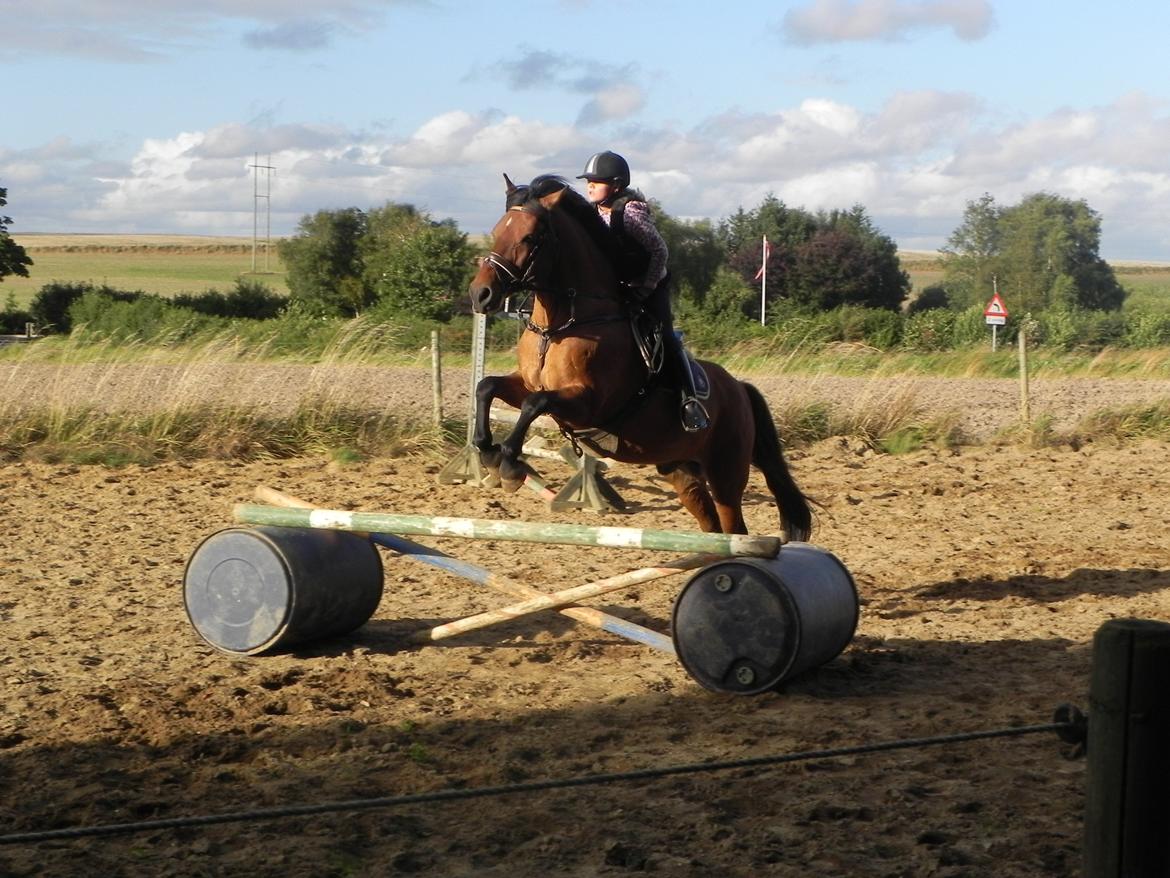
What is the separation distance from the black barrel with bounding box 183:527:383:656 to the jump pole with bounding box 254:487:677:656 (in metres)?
0.19

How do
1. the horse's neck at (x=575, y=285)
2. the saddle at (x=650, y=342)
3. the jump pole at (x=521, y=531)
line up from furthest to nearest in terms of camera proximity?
the saddle at (x=650, y=342) < the horse's neck at (x=575, y=285) < the jump pole at (x=521, y=531)

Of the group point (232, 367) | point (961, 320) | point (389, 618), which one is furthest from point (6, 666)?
point (961, 320)

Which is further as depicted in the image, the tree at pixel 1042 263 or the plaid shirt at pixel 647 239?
the tree at pixel 1042 263

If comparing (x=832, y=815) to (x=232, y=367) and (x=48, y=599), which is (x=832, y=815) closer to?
(x=48, y=599)

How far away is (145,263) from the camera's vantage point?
77125mm

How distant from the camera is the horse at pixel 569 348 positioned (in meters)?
6.59

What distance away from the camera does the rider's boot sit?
7234mm

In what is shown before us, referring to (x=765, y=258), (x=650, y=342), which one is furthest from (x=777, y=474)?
(x=765, y=258)

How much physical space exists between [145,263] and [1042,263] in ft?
162

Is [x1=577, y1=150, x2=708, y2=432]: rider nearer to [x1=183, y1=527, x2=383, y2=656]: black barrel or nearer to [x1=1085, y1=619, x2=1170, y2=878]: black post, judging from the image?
[x1=183, y1=527, x2=383, y2=656]: black barrel

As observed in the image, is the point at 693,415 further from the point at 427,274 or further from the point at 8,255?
the point at 8,255

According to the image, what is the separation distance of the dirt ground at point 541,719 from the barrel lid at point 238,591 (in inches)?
7.5

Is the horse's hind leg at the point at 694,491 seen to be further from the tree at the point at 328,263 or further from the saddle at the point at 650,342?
the tree at the point at 328,263

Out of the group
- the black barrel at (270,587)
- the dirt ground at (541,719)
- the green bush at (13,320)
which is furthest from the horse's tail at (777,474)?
the green bush at (13,320)
